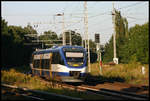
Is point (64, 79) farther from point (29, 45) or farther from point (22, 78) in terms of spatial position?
point (29, 45)

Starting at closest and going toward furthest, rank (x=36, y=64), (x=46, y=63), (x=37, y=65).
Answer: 1. (x=46, y=63)
2. (x=37, y=65)
3. (x=36, y=64)

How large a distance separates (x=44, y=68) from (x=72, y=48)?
409 cm

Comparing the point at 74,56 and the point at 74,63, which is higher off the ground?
the point at 74,56

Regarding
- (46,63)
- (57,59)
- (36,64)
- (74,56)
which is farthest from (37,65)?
(74,56)

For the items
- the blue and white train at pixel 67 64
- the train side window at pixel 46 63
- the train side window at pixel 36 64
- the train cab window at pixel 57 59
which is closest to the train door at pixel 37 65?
the train side window at pixel 36 64

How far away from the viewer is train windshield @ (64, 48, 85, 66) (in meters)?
22.2

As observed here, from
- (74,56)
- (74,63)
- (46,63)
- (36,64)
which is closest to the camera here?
(74,63)

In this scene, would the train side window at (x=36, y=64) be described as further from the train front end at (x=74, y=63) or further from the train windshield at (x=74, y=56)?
the train windshield at (x=74, y=56)

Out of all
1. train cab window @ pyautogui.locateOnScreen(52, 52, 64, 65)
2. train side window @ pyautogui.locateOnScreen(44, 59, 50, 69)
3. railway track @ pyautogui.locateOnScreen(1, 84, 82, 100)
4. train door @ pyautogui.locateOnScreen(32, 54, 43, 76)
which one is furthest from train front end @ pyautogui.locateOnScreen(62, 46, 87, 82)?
train door @ pyautogui.locateOnScreen(32, 54, 43, 76)

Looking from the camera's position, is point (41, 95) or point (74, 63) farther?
point (74, 63)

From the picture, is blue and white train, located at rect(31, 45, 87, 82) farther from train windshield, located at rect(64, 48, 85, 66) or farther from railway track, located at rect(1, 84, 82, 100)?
railway track, located at rect(1, 84, 82, 100)

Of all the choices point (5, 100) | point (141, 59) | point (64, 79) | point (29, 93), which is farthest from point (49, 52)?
point (141, 59)

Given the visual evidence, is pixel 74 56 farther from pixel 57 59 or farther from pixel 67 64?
pixel 57 59

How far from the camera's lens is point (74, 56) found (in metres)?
22.6
